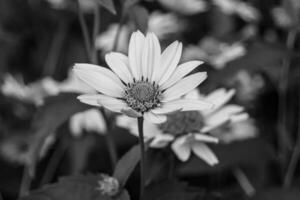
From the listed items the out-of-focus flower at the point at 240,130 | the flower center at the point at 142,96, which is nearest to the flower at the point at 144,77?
the flower center at the point at 142,96

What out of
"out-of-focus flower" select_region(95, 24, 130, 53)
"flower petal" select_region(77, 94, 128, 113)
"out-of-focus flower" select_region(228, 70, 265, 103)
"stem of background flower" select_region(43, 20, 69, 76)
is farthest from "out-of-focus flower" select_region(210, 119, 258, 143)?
"flower petal" select_region(77, 94, 128, 113)

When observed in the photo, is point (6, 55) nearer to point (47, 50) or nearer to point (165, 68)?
point (47, 50)

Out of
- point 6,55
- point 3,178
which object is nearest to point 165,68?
point 3,178

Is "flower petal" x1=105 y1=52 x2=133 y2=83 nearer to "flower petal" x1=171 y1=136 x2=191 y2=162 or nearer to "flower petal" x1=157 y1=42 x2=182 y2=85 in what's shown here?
"flower petal" x1=157 y1=42 x2=182 y2=85

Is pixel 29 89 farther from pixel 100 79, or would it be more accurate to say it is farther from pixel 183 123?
pixel 100 79

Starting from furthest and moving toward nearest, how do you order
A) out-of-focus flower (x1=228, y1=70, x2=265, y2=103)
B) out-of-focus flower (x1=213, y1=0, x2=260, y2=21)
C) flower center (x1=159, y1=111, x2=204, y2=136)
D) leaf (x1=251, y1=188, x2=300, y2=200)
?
out-of-focus flower (x1=213, y1=0, x2=260, y2=21) → out-of-focus flower (x1=228, y1=70, x2=265, y2=103) → leaf (x1=251, y1=188, x2=300, y2=200) → flower center (x1=159, y1=111, x2=204, y2=136)
